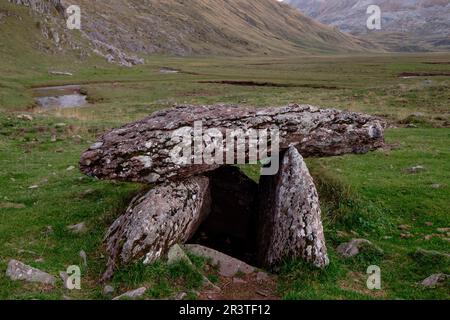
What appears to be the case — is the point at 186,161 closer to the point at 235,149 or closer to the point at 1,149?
the point at 235,149

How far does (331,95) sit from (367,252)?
52569mm

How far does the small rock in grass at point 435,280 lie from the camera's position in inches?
485

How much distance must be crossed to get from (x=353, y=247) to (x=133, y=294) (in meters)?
7.60

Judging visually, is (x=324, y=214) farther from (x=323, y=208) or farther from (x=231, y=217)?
(x=231, y=217)

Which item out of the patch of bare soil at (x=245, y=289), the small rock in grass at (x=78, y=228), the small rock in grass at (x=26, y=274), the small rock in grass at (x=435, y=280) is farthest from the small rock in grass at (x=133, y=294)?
the small rock in grass at (x=435, y=280)

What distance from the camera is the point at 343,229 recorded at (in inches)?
653

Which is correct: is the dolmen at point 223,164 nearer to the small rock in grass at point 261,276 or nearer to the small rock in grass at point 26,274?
the small rock in grass at point 261,276

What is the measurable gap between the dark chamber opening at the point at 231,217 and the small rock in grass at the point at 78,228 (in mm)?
4101

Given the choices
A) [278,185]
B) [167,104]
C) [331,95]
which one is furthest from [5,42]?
[278,185]

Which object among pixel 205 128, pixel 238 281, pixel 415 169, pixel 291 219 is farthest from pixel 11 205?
pixel 415 169

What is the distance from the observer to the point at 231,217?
1823 cm

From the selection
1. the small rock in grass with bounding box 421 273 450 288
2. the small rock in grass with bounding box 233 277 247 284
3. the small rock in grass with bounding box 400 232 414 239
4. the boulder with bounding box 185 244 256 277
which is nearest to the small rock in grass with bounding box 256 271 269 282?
the boulder with bounding box 185 244 256 277

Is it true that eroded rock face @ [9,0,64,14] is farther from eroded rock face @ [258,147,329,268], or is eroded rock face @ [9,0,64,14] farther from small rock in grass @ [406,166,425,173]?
eroded rock face @ [258,147,329,268]
